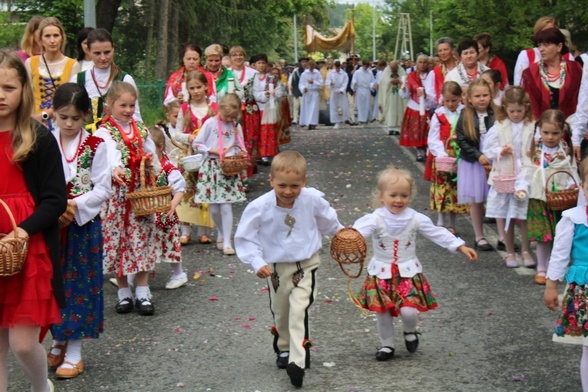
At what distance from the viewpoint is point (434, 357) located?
675 centimetres

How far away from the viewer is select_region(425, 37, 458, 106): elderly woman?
42.5ft

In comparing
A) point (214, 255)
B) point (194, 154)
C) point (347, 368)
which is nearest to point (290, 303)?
point (347, 368)

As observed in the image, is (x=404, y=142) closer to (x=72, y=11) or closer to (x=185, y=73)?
(x=185, y=73)

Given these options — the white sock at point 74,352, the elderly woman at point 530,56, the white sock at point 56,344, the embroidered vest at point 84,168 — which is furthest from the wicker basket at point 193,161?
the white sock at point 74,352

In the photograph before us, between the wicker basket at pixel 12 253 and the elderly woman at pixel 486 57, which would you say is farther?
the elderly woman at pixel 486 57

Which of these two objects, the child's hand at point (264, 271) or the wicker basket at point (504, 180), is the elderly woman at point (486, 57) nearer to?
the wicker basket at point (504, 180)

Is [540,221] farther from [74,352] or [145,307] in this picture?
[74,352]

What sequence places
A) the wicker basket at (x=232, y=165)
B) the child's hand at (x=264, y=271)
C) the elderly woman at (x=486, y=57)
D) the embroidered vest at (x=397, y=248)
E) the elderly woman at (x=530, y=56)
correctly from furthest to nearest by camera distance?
the elderly woman at (x=486, y=57), the wicker basket at (x=232, y=165), the elderly woman at (x=530, y=56), the embroidered vest at (x=397, y=248), the child's hand at (x=264, y=271)

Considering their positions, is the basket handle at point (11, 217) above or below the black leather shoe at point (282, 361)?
above

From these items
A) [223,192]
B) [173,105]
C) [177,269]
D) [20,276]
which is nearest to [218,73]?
[173,105]

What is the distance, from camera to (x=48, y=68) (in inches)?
348

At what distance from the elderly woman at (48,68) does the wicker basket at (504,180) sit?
4.03 m

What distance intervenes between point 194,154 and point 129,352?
4352 millimetres

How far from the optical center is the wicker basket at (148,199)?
788 centimetres
